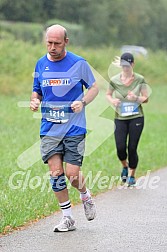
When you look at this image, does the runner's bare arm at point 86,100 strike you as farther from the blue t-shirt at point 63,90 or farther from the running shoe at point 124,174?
the running shoe at point 124,174

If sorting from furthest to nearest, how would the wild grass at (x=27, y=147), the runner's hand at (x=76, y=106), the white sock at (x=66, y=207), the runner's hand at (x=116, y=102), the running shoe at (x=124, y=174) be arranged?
1. the running shoe at (x=124, y=174)
2. the runner's hand at (x=116, y=102)
3. the wild grass at (x=27, y=147)
4. the white sock at (x=66, y=207)
5. the runner's hand at (x=76, y=106)

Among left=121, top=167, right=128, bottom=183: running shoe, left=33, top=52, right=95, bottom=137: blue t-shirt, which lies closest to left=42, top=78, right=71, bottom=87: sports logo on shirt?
left=33, top=52, right=95, bottom=137: blue t-shirt

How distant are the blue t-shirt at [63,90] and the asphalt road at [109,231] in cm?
108

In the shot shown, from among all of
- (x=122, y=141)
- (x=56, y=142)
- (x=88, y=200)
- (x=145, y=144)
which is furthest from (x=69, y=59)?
(x=145, y=144)

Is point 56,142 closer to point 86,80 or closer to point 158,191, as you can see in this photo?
point 86,80

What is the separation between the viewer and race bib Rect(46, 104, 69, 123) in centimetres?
771

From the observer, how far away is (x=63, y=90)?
7.70 metres

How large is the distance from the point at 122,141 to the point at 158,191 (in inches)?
39.0

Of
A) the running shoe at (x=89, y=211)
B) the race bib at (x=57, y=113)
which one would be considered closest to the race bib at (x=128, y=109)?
the running shoe at (x=89, y=211)

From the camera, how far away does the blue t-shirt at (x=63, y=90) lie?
7.69m

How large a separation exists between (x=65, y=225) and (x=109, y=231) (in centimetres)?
48

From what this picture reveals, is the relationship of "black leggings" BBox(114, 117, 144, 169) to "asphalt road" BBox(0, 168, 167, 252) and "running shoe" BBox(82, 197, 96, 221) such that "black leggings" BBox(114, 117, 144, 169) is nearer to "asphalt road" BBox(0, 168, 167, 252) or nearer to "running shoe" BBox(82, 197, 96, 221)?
"asphalt road" BBox(0, 168, 167, 252)

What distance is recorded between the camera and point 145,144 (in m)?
17.2

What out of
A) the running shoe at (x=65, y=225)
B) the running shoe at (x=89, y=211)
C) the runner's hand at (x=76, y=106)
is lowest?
the running shoe at (x=65, y=225)
